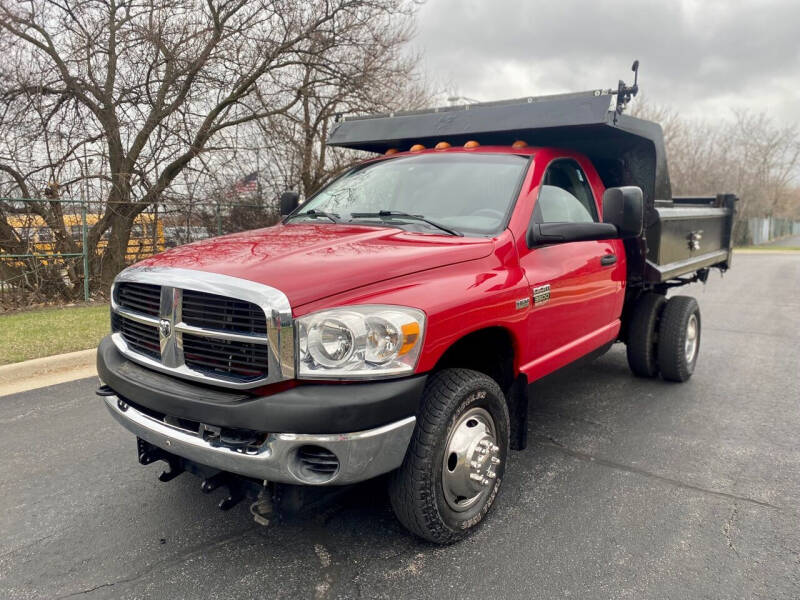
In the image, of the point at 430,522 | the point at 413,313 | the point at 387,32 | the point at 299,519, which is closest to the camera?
the point at 413,313

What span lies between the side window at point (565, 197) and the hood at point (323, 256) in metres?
0.78

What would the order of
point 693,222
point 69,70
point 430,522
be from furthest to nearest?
point 69,70, point 693,222, point 430,522

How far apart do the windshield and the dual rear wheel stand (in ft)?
7.83

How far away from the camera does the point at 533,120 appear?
4.12 m

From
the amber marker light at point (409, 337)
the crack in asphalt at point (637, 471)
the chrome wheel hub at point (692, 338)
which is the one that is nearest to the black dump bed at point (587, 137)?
the chrome wheel hub at point (692, 338)

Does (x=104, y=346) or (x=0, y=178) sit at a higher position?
(x=0, y=178)

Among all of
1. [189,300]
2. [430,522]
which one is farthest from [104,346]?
[430,522]

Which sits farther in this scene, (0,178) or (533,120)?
(0,178)

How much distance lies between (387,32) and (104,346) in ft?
40.5

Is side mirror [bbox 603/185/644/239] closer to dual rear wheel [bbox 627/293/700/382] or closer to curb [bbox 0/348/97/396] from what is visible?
dual rear wheel [bbox 627/293/700/382]

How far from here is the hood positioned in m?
2.42

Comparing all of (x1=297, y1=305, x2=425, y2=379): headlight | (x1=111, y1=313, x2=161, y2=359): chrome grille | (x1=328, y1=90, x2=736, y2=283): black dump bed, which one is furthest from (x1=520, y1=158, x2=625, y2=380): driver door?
(x1=111, y1=313, x2=161, y2=359): chrome grille

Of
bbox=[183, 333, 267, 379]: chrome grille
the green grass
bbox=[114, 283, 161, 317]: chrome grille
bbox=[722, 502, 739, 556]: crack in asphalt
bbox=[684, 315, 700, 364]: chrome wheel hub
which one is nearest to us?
bbox=[183, 333, 267, 379]: chrome grille

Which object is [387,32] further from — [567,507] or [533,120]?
[567,507]
